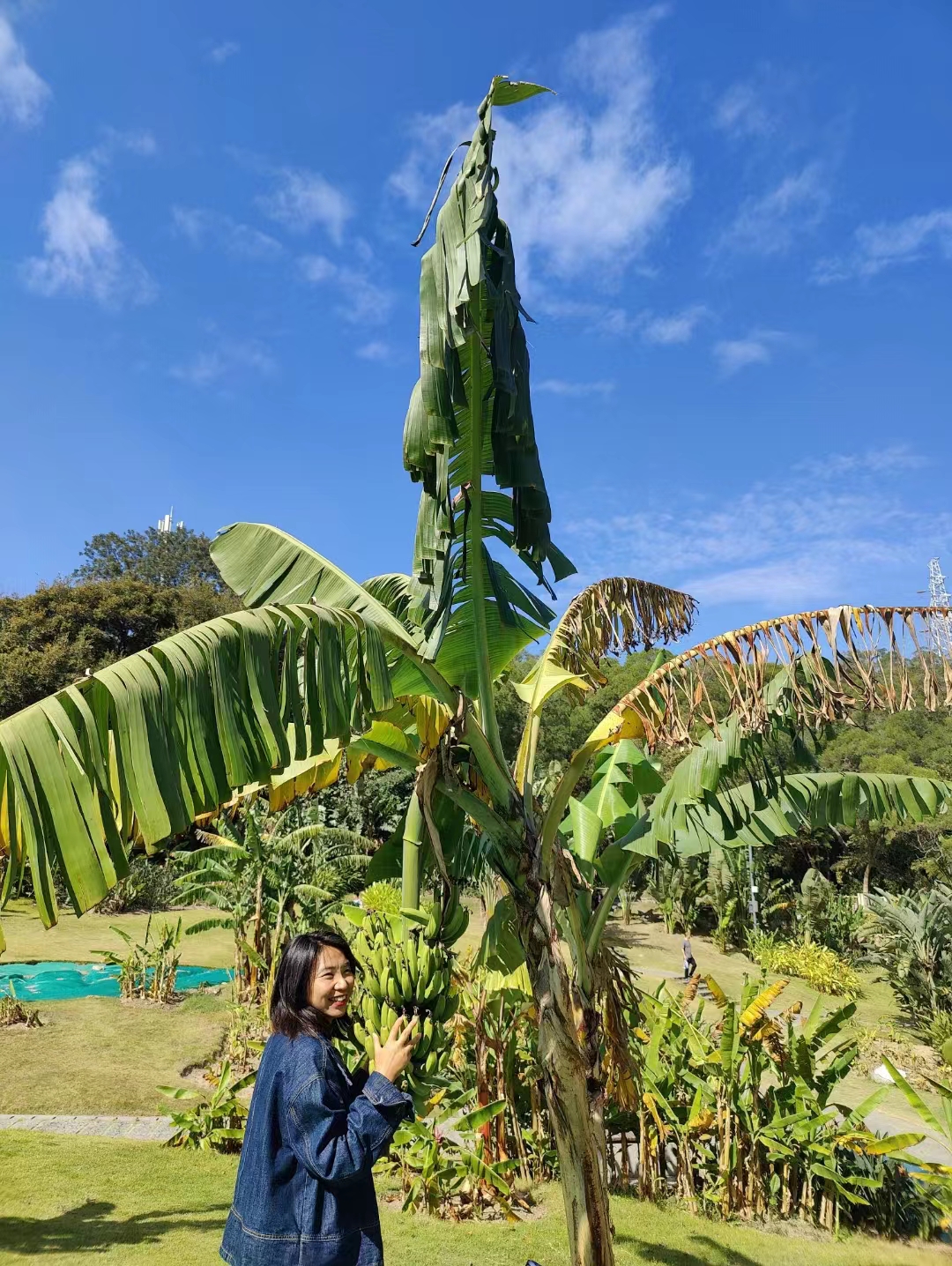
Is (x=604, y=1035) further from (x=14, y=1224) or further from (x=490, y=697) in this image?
(x=14, y=1224)

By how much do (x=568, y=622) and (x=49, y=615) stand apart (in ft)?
75.5

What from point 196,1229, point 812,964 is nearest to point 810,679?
point 196,1229

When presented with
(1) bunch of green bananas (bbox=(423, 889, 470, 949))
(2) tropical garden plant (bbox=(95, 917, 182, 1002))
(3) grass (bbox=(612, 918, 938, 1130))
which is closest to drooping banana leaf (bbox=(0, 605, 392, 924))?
(1) bunch of green bananas (bbox=(423, 889, 470, 949))

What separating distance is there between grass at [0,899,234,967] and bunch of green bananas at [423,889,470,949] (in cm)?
1284

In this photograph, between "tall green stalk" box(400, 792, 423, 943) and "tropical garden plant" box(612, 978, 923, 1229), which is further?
"tropical garden plant" box(612, 978, 923, 1229)

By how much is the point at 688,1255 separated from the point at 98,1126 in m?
5.21

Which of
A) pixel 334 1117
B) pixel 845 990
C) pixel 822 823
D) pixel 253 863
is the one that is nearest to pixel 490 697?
pixel 334 1117

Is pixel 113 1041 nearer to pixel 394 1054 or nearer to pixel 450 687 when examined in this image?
pixel 450 687

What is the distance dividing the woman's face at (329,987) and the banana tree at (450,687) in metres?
0.50

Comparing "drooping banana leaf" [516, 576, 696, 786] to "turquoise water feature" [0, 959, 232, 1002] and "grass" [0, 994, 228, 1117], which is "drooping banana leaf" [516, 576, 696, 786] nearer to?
"grass" [0, 994, 228, 1117]

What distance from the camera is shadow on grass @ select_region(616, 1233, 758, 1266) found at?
5027 mm

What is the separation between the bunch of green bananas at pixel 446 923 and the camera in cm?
278

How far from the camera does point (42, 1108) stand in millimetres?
7367

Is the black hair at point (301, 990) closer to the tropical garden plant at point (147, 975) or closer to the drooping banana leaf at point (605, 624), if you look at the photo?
the drooping banana leaf at point (605, 624)
